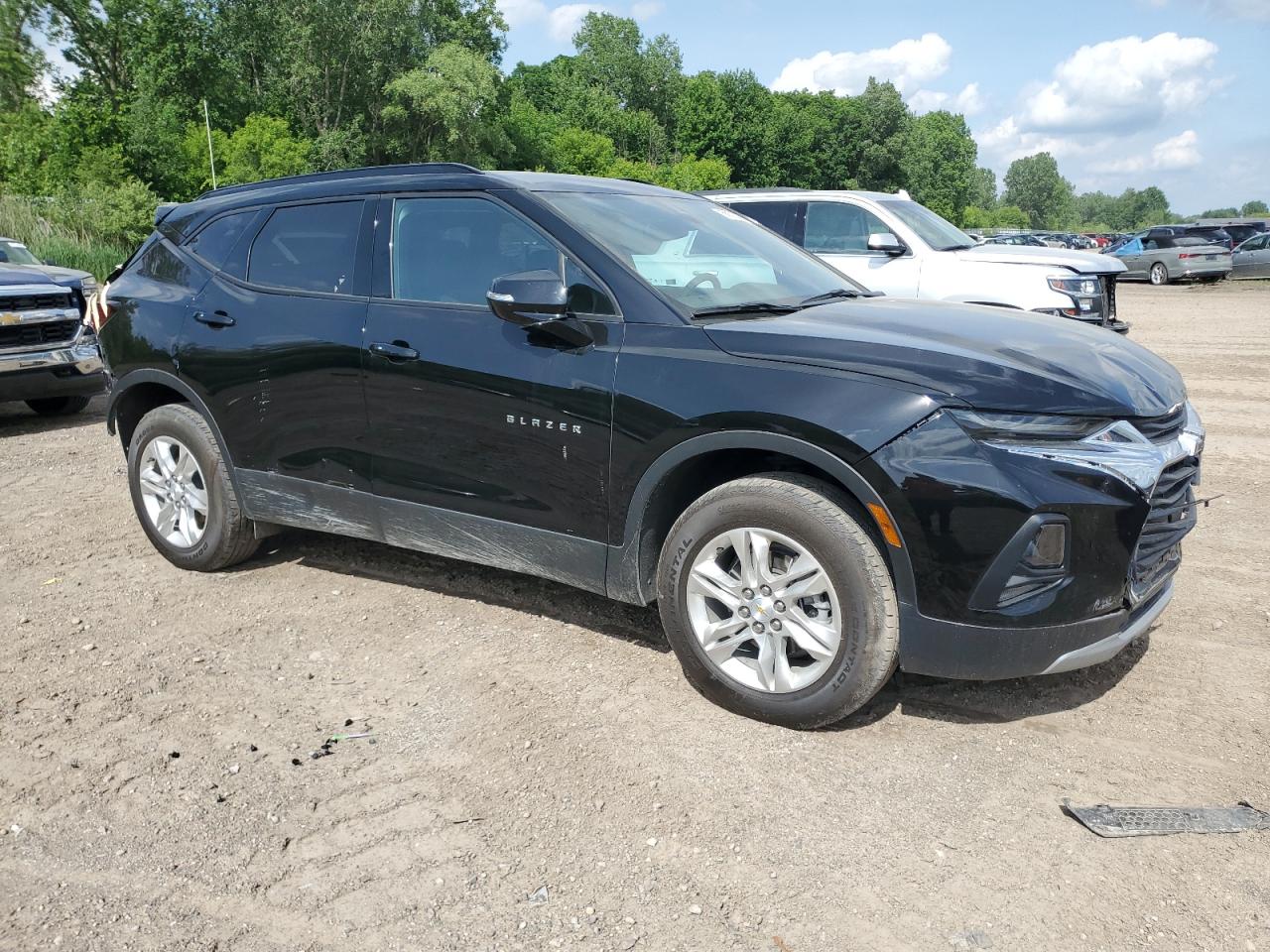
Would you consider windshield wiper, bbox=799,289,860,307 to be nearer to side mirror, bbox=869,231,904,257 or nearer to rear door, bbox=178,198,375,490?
rear door, bbox=178,198,375,490

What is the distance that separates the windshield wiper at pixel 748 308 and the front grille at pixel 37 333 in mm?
7485

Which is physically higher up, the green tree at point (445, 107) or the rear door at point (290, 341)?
the green tree at point (445, 107)

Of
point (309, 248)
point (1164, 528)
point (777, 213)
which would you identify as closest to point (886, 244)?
point (777, 213)

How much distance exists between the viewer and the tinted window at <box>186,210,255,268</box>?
5.07 metres

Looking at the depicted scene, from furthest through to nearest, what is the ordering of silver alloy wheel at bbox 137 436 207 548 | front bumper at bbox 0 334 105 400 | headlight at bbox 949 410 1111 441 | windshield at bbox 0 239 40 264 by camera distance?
windshield at bbox 0 239 40 264
front bumper at bbox 0 334 105 400
silver alloy wheel at bbox 137 436 207 548
headlight at bbox 949 410 1111 441

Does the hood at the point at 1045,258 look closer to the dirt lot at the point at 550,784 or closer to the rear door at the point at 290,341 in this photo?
the dirt lot at the point at 550,784

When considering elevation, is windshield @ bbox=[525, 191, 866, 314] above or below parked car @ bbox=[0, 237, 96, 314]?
above

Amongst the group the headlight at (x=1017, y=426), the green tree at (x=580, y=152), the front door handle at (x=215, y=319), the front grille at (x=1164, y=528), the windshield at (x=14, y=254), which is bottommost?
the front grille at (x=1164, y=528)

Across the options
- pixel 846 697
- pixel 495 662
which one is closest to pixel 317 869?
pixel 495 662

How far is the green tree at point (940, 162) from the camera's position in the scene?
111688 mm

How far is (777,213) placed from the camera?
1098cm

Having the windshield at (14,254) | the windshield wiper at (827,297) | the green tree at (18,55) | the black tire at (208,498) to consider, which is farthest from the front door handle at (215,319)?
the green tree at (18,55)

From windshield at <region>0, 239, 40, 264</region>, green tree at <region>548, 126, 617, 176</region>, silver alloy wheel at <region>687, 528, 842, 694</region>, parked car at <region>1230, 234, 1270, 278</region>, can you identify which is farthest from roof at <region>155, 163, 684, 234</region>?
green tree at <region>548, 126, 617, 176</region>

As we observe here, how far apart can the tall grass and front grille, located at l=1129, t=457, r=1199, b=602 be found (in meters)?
18.2
